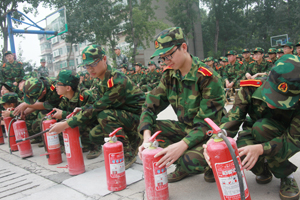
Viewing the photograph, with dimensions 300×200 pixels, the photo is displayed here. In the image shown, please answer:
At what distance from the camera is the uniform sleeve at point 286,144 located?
1673mm

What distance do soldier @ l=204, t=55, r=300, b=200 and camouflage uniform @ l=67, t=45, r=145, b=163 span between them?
1341mm

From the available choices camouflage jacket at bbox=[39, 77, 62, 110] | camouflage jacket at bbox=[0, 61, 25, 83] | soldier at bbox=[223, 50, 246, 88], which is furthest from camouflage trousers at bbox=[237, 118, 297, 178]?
camouflage jacket at bbox=[0, 61, 25, 83]

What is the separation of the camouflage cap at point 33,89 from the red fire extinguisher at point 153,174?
2.66 metres

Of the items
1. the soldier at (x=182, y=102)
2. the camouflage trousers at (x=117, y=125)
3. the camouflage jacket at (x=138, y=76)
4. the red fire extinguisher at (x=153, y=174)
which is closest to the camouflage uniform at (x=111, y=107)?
the camouflage trousers at (x=117, y=125)

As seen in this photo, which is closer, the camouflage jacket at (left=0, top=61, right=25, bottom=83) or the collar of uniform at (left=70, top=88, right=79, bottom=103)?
the collar of uniform at (left=70, top=88, right=79, bottom=103)

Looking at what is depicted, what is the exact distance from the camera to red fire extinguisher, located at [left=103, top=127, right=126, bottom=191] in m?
2.27

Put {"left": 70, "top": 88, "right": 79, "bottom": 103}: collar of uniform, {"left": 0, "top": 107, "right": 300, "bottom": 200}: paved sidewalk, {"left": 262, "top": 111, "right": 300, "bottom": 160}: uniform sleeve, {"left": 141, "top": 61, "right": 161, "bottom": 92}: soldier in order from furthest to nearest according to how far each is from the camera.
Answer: {"left": 141, "top": 61, "right": 161, "bottom": 92}: soldier → {"left": 70, "top": 88, "right": 79, "bottom": 103}: collar of uniform → {"left": 0, "top": 107, "right": 300, "bottom": 200}: paved sidewalk → {"left": 262, "top": 111, "right": 300, "bottom": 160}: uniform sleeve

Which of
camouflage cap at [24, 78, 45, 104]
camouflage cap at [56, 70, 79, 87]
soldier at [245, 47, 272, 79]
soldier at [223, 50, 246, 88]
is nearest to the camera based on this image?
camouflage cap at [56, 70, 79, 87]

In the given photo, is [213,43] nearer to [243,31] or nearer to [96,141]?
[243,31]

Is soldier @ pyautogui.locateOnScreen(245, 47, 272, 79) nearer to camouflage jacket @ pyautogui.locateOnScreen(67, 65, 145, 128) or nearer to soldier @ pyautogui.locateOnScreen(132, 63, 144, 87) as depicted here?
camouflage jacket @ pyautogui.locateOnScreen(67, 65, 145, 128)

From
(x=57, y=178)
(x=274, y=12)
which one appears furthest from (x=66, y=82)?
(x=274, y=12)

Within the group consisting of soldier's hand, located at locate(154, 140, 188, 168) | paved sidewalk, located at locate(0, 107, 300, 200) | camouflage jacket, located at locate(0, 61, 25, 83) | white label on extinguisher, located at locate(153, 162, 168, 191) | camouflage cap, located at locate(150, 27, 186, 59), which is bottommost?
paved sidewalk, located at locate(0, 107, 300, 200)

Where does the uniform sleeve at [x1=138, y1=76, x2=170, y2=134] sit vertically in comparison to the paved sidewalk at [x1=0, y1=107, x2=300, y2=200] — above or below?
above

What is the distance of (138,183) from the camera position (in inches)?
98.3
